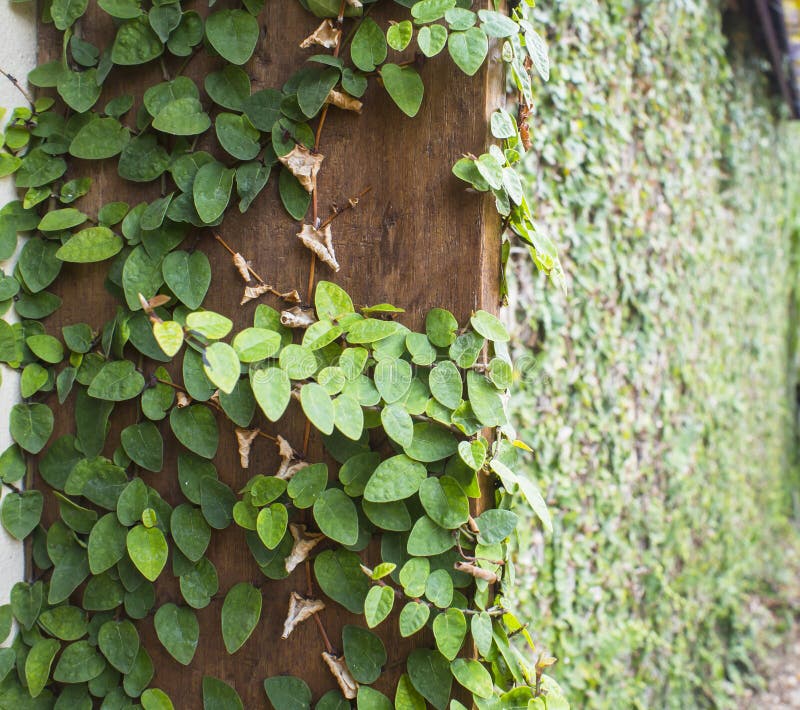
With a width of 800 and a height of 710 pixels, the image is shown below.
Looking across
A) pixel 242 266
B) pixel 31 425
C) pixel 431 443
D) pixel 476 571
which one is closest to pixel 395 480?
pixel 431 443

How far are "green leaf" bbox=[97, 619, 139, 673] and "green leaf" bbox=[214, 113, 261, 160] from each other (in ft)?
2.35

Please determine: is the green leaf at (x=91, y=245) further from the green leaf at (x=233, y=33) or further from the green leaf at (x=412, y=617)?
the green leaf at (x=412, y=617)

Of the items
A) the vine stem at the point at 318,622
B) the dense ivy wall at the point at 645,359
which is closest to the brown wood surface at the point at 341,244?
the vine stem at the point at 318,622

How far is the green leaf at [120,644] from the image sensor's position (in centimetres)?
106

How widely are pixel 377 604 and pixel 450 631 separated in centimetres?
11

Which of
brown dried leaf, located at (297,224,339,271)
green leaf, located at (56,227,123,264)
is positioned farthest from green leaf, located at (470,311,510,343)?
green leaf, located at (56,227,123,264)

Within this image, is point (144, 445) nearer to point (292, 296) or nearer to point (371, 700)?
point (292, 296)

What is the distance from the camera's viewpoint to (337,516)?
96 centimetres

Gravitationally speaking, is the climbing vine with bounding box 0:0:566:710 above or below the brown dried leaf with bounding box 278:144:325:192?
below

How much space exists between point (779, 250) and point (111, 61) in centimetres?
439

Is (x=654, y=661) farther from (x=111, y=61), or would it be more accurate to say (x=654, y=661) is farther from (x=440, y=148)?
(x=111, y=61)

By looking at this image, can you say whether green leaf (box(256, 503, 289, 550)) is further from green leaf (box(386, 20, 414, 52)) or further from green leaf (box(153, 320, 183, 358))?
green leaf (box(386, 20, 414, 52))

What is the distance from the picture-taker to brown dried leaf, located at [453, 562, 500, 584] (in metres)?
0.97

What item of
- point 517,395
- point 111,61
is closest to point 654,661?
point 517,395
